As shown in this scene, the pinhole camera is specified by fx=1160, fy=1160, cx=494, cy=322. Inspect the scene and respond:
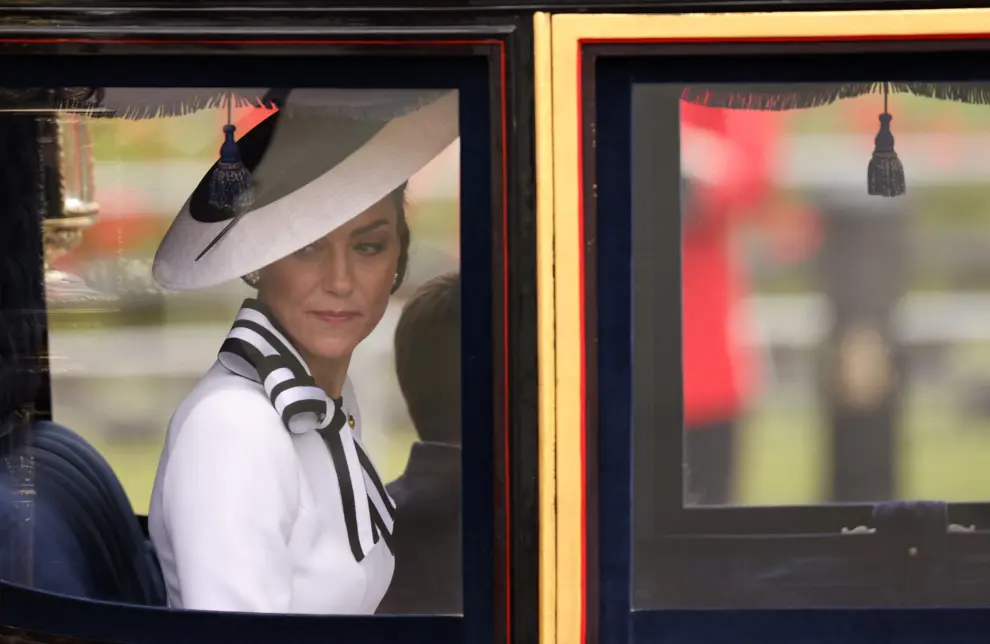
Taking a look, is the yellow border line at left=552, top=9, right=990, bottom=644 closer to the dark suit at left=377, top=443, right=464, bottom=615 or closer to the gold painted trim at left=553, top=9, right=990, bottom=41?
the gold painted trim at left=553, top=9, right=990, bottom=41

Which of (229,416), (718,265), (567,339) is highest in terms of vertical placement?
(718,265)

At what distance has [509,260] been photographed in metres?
1.55

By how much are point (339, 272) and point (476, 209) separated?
21cm

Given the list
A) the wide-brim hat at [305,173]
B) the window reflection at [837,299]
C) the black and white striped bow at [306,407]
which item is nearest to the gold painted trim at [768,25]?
the window reflection at [837,299]

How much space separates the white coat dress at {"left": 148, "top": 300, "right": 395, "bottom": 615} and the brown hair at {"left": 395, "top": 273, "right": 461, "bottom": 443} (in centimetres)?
9

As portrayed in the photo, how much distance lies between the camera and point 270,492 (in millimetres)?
1586

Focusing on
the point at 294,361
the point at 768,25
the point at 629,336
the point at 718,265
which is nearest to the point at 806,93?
the point at 768,25

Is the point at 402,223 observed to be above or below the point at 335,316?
above

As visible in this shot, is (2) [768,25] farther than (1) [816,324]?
No

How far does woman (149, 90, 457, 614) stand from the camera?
158 centimetres

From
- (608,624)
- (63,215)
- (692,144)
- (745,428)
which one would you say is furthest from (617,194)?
(63,215)

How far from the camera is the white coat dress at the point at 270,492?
1.59m

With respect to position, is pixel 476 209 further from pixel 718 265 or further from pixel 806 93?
pixel 806 93

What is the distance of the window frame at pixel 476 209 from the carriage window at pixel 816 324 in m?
0.16
